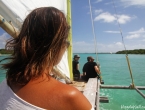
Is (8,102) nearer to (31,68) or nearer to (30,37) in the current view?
(31,68)

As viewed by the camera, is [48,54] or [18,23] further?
[18,23]

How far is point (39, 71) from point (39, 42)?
4.9 inches

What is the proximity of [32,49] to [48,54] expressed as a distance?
72 millimetres

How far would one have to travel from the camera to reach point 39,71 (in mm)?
725

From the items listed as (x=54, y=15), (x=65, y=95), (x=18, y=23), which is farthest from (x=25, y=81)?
(x=18, y=23)

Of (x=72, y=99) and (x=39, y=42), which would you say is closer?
(x=72, y=99)

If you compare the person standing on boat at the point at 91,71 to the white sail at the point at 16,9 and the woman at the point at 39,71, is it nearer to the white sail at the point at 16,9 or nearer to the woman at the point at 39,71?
the white sail at the point at 16,9

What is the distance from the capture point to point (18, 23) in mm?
1776

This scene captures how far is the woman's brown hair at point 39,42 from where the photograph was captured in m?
0.73

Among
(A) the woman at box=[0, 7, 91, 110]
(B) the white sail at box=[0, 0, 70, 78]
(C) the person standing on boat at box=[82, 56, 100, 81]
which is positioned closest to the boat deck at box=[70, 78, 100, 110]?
(B) the white sail at box=[0, 0, 70, 78]

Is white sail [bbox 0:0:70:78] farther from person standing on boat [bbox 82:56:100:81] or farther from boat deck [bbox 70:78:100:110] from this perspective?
person standing on boat [bbox 82:56:100:81]

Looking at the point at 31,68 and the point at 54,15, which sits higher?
the point at 54,15

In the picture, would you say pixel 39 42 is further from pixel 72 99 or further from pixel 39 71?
pixel 72 99

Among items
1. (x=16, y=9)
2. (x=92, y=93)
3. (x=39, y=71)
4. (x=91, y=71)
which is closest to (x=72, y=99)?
(x=39, y=71)
